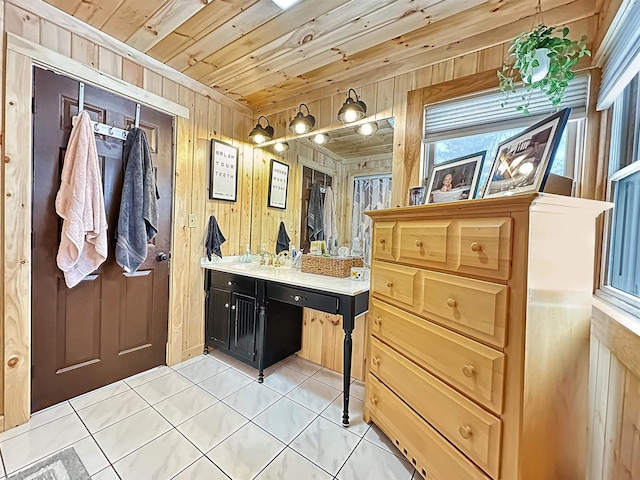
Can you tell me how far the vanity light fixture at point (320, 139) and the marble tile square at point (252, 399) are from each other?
2053 millimetres

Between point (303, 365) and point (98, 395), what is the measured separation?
149 cm

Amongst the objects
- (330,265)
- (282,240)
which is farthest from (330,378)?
(282,240)

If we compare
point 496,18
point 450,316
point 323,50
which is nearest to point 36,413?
point 450,316

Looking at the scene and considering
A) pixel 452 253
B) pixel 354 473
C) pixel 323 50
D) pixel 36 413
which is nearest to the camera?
pixel 452 253

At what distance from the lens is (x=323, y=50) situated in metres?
1.92

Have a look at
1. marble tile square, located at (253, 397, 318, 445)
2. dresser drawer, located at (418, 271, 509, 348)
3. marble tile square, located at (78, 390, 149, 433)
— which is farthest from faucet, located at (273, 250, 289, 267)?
dresser drawer, located at (418, 271, 509, 348)

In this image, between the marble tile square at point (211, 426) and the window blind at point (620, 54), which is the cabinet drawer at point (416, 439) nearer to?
the marble tile square at point (211, 426)

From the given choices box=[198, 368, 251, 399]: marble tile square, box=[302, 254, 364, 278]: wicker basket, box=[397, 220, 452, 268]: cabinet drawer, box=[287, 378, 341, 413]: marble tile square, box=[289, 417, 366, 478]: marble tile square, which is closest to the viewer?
box=[397, 220, 452, 268]: cabinet drawer

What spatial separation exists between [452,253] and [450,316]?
0.26 m

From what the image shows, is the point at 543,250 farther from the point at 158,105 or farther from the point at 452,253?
the point at 158,105

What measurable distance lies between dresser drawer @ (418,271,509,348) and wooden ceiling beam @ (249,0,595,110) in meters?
1.49

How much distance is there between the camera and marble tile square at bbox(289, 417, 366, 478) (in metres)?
1.43

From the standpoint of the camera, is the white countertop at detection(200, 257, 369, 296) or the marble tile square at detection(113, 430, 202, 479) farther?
the white countertop at detection(200, 257, 369, 296)

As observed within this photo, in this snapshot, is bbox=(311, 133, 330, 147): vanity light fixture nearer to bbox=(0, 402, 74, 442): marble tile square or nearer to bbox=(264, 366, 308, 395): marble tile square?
bbox=(264, 366, 308, 395): marble tile square
